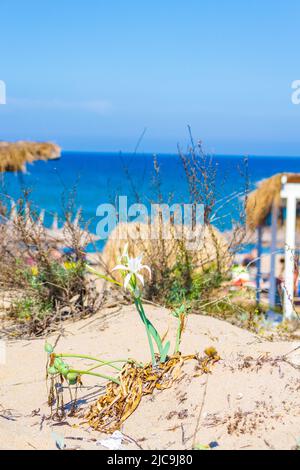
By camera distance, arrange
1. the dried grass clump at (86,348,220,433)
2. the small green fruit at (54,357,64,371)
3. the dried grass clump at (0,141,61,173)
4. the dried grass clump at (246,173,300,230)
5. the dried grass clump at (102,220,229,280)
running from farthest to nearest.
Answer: the dried grass clump at (246,173,300,230) < the dried grass clump at (0,141,61,173) < the dried grass clump at (102,220,229,280) < the dried grass clump at (86,348,220,433) < the small green fruit at (54,357,64,371)

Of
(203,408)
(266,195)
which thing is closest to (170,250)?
(203,408)

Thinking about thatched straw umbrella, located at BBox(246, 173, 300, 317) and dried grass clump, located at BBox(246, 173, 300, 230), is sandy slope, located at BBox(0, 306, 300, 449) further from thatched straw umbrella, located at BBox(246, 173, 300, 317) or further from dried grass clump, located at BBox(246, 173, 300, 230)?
dried grass clump, located at BBox(246, 173, 300, 230)

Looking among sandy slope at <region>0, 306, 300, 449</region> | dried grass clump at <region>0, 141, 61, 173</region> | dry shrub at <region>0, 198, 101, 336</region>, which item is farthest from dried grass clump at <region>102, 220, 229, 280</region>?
dried grass clump at <region>0, 141, 61, 173</region>

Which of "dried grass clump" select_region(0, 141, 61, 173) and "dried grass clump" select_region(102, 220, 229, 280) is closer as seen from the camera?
"dried grass clump" select_region(102, 220, 229, 280)

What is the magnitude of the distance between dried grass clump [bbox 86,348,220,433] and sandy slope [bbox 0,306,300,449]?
0.04 meters

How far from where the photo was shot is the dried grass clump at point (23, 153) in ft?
24.5

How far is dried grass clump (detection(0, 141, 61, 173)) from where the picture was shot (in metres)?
7.47

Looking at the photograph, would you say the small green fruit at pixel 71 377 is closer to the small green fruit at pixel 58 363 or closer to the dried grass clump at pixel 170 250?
the small green fruit at pixel 58 363

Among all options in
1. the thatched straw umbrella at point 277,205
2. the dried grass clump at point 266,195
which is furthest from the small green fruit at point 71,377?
the dried grass clump at point 266,195

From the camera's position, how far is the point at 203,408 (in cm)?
252

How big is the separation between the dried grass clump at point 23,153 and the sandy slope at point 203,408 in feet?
14.1
